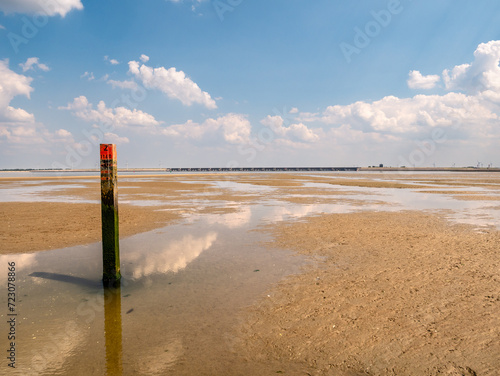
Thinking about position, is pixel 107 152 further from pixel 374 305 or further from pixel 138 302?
pixel 374 305

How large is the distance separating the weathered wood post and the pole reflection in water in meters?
0.55

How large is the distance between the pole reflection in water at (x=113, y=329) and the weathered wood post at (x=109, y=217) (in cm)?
55

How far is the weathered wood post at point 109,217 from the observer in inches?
313

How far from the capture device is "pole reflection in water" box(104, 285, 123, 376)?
4610 millimetres

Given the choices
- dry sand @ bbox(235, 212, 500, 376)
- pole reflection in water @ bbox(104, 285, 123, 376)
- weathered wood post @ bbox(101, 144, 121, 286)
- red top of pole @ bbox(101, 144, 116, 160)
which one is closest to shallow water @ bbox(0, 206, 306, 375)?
pole reflection in water @ bbox(104, 285, 123, 376)

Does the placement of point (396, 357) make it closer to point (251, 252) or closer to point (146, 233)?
point (251, 252)

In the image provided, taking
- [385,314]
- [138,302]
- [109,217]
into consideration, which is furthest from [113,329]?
[385,314]

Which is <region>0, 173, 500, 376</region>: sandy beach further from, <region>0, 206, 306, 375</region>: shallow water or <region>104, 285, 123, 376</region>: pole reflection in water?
<region>104, 285, 123, 376</region>: pole reflection in water

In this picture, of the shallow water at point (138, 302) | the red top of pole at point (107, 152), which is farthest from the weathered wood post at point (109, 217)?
the shallow water at point (138, 302)

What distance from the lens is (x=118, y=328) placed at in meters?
5.73

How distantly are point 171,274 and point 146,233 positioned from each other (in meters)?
5.88

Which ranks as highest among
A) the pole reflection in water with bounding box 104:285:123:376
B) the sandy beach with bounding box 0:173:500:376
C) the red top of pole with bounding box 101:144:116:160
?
the red top of pole with bounding box 101:144:116:160

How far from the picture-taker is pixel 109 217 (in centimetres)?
822

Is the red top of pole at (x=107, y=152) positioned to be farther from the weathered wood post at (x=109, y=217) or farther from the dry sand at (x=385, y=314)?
the dry sand at (x=385, y=314)
